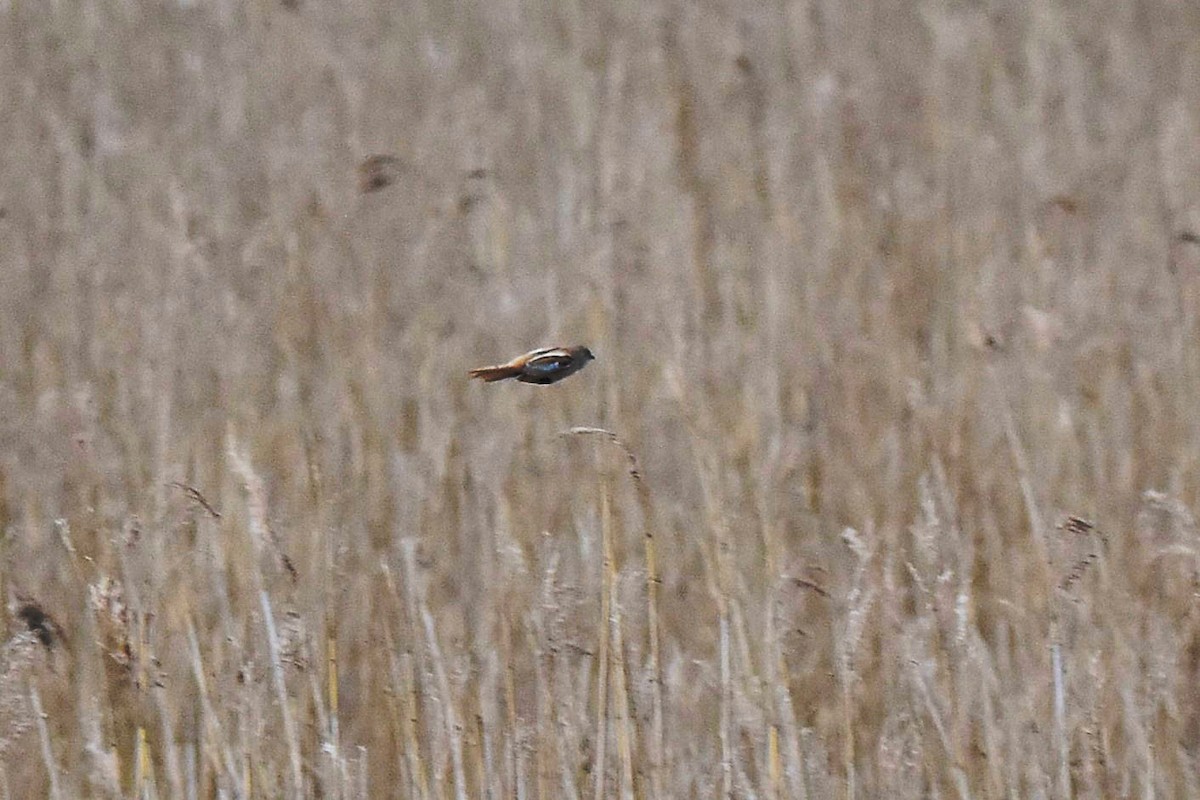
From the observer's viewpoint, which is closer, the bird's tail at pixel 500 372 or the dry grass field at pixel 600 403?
the bird's tail at pixel 500 372

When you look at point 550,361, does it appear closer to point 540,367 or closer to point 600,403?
point 540,367

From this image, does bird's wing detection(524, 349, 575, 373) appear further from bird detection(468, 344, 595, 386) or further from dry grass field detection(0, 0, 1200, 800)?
dry grass field detection(0, 0, 1200, 800)

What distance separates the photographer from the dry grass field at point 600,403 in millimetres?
1189

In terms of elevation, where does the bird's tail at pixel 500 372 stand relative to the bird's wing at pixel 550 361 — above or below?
below

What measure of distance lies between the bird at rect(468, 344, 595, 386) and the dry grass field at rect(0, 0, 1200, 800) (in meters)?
0.15

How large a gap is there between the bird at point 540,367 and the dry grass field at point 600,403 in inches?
5.8

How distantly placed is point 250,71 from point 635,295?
2.47 feet

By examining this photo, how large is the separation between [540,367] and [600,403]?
24.9 inches

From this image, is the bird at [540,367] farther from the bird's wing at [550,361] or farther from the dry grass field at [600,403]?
the dry grass field at [600,403]

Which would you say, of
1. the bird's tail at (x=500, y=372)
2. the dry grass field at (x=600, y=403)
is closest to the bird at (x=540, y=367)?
the bird's tail at (x=500, y=372)

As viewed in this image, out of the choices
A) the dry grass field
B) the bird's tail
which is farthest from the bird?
the dry grass field

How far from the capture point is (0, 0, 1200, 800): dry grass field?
119 cm

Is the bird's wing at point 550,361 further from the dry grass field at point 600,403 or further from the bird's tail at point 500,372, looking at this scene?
the dry grass field at point 600,403

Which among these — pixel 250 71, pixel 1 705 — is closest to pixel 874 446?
pixel 1 705
